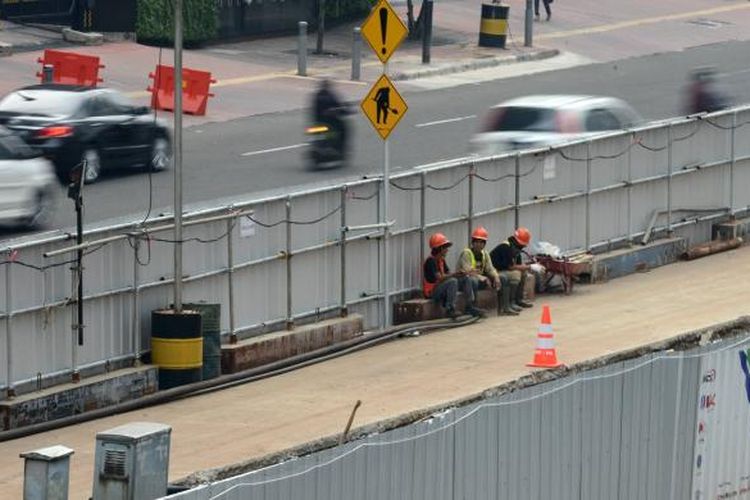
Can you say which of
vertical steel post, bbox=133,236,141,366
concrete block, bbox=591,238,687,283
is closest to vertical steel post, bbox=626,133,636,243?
concrete block, bbox=591,238,687,283

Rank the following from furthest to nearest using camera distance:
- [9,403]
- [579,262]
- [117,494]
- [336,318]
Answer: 1. [579,262]
2. [336,318]
3. [9,403]
4. [117,494]

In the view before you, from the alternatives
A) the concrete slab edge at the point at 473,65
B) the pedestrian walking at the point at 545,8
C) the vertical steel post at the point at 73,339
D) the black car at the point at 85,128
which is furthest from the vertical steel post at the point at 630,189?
the pedestrian walking at the point at 545,8

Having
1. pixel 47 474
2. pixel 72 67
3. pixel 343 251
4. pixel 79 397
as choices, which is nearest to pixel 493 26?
pixel 72 67

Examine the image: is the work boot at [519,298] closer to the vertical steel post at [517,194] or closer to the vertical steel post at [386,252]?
the vertical steel post at [517,194]

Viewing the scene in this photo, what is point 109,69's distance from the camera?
42.6 meters

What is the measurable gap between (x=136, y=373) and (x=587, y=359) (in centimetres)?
497

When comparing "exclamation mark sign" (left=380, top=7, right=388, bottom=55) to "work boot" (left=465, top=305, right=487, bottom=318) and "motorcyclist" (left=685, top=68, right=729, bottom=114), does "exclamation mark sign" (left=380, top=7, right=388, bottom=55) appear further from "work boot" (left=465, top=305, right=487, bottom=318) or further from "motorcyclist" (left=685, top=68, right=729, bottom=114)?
"motorcyclist" (left=685, top=68, right=729, bottom=114)

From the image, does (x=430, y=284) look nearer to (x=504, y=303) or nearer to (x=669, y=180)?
(x=504, y=303)

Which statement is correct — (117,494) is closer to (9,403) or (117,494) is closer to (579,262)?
(9,403)

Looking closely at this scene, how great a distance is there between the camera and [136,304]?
20.5 m

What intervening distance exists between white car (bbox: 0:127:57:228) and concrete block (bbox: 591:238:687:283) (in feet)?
24.1

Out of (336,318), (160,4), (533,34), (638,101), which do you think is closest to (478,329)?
(336,318)

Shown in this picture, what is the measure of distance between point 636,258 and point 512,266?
3.91 metres

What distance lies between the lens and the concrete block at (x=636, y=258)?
27.9 meters
